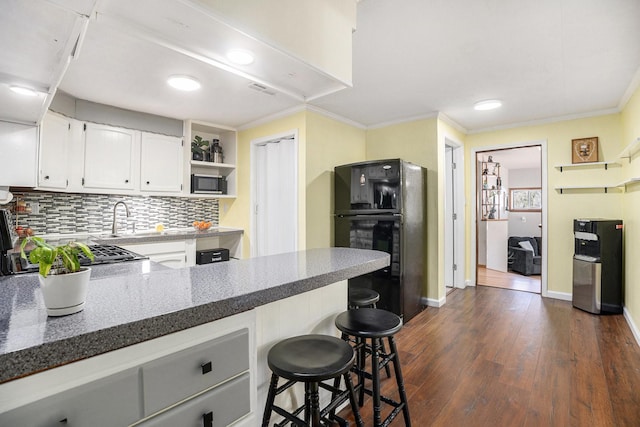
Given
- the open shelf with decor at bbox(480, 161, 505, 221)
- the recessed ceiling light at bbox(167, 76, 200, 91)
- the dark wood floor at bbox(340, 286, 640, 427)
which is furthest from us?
the open shelf with decor at bbox(480, 161, 505, 221)

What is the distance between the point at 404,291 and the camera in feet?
10.4

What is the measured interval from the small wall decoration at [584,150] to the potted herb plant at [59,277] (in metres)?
4.86

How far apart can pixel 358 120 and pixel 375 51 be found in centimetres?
174

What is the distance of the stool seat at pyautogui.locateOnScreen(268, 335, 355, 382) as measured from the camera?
1.05m

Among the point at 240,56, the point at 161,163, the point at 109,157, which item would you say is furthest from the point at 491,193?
the point at 109,157

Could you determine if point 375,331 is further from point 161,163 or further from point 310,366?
point 161,163

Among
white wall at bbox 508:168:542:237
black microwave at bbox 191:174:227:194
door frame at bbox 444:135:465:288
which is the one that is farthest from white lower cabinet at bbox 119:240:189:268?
white wall at bbox 508:168:542:237

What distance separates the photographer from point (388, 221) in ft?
10.4

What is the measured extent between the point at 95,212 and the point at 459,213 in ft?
15.2

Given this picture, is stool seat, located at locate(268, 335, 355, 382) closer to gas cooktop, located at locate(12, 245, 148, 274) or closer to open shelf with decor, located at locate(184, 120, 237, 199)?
gas cooktop, located at locate(12, 245, 148, 274)

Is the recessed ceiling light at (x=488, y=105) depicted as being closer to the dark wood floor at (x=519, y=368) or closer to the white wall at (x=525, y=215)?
the dark wood floor at (x=519, y=368)

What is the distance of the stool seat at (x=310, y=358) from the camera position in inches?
41.5

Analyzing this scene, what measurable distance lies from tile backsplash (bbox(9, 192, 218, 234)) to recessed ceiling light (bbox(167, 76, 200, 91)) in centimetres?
165

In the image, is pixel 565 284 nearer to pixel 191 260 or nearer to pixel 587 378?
pixel 587 378
